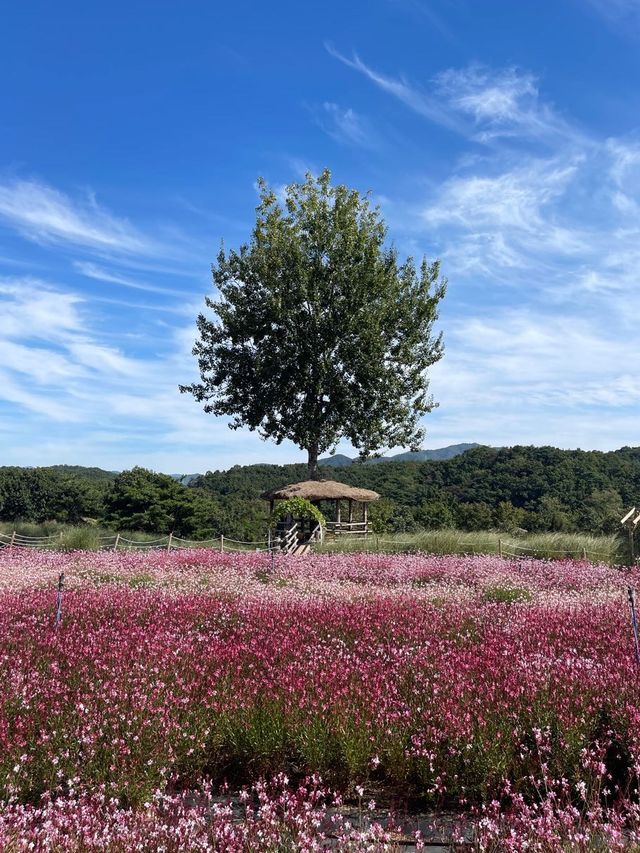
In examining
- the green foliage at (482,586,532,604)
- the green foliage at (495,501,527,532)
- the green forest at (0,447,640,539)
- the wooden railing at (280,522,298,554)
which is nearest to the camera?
the green foliage at (482,586,532,604)

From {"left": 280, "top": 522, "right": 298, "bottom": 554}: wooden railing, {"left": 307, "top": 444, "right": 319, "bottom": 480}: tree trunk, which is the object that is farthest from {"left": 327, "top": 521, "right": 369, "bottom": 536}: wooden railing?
{"left": 280, "top": 522, "right": 298, "bottom": 554}: wooden railing

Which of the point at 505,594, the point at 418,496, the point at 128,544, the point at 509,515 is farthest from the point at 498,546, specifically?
the point at 418,496

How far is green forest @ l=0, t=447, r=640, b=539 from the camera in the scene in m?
45.3

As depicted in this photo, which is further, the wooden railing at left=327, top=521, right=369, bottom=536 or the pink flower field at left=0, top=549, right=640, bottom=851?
the wooden railing at left=327, top=521, right=369, bottom=536

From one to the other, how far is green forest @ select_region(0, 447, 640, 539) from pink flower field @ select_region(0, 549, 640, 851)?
26038mm

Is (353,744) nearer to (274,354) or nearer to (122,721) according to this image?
(122,721)

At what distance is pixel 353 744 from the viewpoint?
4.31 meters

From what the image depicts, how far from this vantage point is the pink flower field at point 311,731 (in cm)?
319

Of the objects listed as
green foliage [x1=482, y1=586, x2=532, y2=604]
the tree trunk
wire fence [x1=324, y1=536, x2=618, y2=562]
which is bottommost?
green foliage [x1=482, y1=586, x2=532, y2=604]

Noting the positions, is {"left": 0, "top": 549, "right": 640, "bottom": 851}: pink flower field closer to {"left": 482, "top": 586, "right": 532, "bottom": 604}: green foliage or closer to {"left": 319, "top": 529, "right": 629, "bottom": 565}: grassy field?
{"left": 482, "top": 586, "right": 532, "bottom": 604}: green foliage

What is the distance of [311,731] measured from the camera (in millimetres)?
4434

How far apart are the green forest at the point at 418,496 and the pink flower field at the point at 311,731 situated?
26038mm

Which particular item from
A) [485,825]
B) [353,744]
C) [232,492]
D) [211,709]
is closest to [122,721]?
[211,709]

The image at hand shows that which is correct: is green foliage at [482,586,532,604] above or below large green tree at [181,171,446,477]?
below
